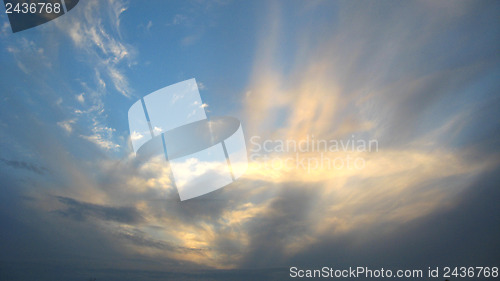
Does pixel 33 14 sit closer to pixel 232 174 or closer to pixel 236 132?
pixel 236 132

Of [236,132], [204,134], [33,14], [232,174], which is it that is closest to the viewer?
[33,14]

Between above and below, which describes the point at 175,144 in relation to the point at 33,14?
below

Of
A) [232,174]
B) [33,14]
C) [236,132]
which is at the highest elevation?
[33,14]

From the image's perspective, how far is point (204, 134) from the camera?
65.5 feet

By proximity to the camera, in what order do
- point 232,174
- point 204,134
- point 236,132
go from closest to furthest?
point 204,134, point 236,132, point 232,174

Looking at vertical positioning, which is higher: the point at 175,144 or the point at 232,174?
the point at 175,144

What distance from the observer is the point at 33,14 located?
15.1 metres

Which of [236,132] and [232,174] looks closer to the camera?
[236,132]

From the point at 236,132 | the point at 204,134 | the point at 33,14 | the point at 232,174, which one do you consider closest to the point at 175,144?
the point at 204,134

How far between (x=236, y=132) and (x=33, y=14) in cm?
2044

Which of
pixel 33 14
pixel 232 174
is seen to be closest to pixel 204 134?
pixel 232 174

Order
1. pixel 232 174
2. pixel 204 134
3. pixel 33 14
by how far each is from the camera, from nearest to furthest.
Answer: pixel 33 14, pixel 204 134, pixel 232 174

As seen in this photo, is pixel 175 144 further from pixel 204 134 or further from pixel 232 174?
pixel 232 174

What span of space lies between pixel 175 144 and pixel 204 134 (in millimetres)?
3477
